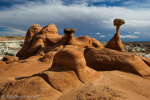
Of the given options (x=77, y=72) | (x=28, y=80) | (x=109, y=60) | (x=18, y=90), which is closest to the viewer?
(x=18, y=90)

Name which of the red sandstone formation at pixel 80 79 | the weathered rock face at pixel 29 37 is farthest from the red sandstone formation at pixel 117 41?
the weathered rock face at pixel 29 37

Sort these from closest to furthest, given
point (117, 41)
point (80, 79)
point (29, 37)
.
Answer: point (80, 79) → point (117, 41) → point (29, 37)

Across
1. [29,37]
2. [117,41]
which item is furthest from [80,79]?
[29,37]

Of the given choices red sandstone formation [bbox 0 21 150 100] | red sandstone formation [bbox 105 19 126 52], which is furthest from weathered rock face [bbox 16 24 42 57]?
red sandstone formation [bbox 105 19 126 52]

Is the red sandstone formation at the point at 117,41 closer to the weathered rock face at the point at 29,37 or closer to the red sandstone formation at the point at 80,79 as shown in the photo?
the red sandstone formation at the point at 80,79

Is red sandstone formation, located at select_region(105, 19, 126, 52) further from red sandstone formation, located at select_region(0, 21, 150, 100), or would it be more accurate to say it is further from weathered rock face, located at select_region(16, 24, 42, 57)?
weathered rock face, located at select_region(16, 24, 42, 57)

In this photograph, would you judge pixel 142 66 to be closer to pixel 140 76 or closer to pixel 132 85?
pixel 140 76

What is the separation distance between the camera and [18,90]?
4613mm

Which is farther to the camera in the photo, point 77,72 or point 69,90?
point 77,72

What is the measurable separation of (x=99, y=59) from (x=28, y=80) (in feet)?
20.4

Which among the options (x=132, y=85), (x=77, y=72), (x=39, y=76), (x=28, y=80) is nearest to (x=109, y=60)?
(x=132, y=85)

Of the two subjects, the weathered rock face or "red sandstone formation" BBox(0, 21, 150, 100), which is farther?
the weathered rock face

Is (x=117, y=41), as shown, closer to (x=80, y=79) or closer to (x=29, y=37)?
(x=80, y=79)

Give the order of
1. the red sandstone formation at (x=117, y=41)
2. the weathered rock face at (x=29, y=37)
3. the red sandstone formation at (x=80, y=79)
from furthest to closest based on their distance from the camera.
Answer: the weathered rock face at (x=29, y=37) → the red sandstone formation at (x=117, y=41) → the red sandstone formation at (x=80, y=79)
